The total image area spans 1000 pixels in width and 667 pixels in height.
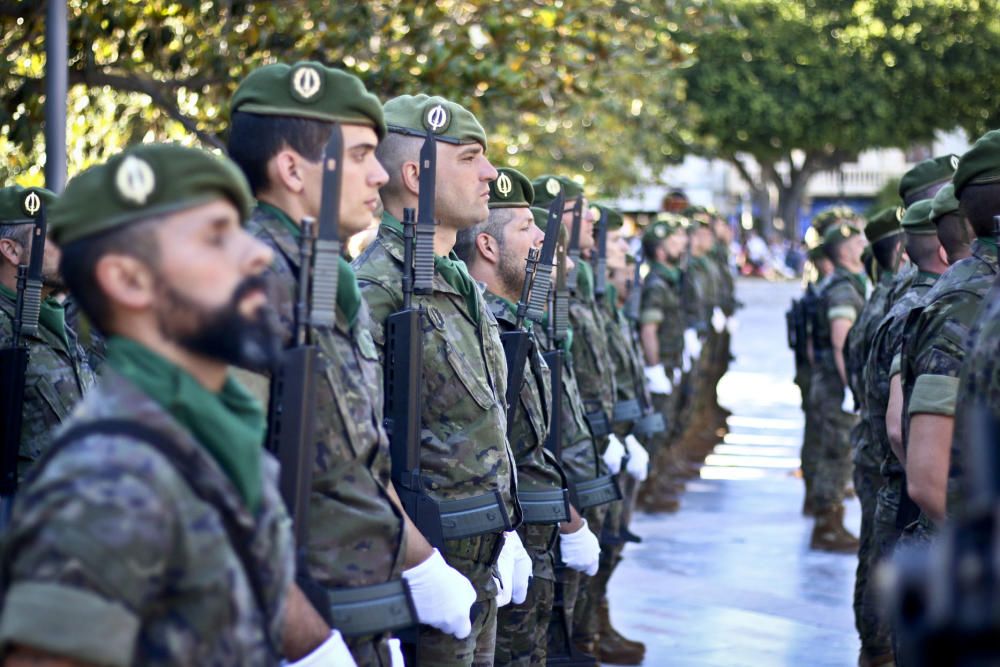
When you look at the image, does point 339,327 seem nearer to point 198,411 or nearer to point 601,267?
point 198,411

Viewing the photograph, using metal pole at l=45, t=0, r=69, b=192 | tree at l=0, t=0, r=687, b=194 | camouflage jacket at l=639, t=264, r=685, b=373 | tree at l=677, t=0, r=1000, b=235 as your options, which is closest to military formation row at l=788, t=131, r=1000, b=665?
camouflage jacket at l=639, t=264, r=685, b=373

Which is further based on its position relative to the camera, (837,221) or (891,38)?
(891,38)

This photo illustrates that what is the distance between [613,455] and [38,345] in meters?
3.11

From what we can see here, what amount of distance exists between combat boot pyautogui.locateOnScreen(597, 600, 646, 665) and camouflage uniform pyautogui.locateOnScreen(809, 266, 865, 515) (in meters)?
3.33

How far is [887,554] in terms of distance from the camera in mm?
5969

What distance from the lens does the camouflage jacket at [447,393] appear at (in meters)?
4.18

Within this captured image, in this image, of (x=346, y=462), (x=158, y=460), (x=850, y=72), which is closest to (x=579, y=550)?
(x=346, y=462)

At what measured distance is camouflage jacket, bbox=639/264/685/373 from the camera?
1259 centimetres

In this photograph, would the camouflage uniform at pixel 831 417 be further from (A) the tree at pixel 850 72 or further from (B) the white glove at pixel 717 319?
(A) the tree at pixel 850 72

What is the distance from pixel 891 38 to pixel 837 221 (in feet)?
107

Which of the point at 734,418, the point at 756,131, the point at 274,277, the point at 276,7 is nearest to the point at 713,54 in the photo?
the point at 756,131

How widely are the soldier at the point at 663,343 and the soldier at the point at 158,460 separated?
30.0 feet

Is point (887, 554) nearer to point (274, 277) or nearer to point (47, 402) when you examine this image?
point (47, 402)

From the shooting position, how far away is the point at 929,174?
6570 mm
